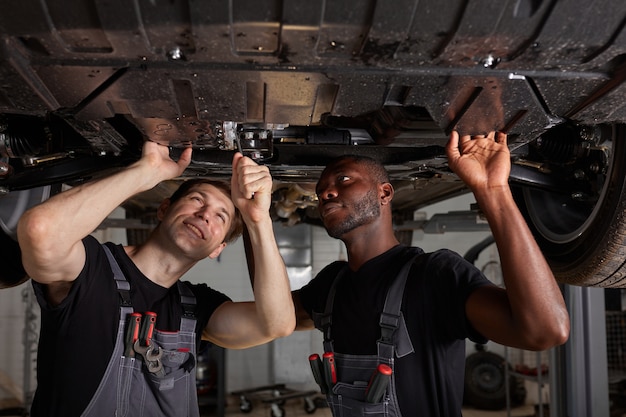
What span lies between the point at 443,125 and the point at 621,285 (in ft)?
3.33

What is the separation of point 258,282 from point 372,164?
0.48 metres

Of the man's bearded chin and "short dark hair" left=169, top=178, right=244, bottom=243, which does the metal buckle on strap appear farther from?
"short dark hair" left=169, top=178, right=244, bottom=243

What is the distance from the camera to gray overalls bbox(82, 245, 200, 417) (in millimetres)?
1350

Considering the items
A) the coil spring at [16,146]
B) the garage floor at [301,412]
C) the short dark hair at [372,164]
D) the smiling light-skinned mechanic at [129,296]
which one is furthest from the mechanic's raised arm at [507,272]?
the garage floor at [301,412]

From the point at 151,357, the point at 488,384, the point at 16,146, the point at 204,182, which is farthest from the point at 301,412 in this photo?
the point at 16,146

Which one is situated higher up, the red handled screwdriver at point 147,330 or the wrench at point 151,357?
the red handled screwdriver at point 147,330

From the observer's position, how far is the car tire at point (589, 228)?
144 cm

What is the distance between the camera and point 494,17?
2.52 feet

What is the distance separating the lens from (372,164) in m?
1.59

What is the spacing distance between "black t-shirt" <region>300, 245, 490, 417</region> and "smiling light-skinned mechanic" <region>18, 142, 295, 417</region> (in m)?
0.20

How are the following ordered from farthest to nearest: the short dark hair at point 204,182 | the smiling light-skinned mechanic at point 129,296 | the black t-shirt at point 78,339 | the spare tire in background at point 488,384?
the spare tire in background at point 488,384 → the short dark hair at point 204,182 → the black t-shirt at point 78,339 → the smiling light-skinned mechanic at point 129,296

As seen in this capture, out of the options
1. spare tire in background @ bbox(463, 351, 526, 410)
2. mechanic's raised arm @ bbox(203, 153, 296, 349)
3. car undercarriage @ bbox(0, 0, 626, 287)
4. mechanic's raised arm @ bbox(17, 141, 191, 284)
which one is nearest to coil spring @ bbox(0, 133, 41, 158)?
car undercarriage @ bbox(0, 0, 626, 287)

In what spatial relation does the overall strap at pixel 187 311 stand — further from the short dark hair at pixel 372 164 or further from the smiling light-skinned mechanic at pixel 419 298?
the short dark hair at pixel 372 164

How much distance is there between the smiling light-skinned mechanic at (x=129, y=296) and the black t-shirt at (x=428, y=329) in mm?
195
